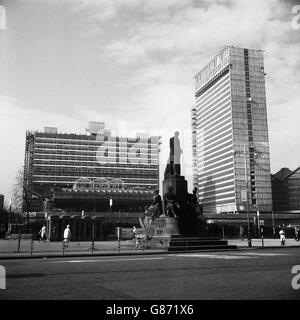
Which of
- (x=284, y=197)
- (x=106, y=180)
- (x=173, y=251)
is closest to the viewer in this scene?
(x=173, y=251)

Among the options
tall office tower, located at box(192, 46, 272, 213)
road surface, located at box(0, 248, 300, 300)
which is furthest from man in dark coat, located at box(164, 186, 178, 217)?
tall office tower, located at box(192, 46, 272, 213)

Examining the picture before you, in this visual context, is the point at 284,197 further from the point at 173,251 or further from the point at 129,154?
the point at 173,251

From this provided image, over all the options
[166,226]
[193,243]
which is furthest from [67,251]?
[193,243]

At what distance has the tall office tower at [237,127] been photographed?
483 feet

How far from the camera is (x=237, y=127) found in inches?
5773

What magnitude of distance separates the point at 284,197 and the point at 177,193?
145610 millimetres

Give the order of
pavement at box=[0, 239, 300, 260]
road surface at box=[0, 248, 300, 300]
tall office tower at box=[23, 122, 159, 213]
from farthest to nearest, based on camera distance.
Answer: tall office tower at box=[23, 122, 159, 213], pavement at box=[0, 239, 300, 260], road surface at box=[0, 248, 300, 300]

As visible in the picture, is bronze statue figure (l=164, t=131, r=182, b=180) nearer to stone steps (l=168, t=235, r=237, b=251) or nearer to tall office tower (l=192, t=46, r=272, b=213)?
stone steps (l=168, t=235, r=237, b=251)

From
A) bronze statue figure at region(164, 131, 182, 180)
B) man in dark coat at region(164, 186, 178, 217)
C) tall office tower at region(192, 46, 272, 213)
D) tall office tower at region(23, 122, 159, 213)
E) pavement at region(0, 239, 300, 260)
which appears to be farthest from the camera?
tall office tower at region(23, 122, 159, 213)

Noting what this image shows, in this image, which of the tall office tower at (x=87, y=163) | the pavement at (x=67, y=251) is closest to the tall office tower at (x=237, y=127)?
the tall office tower at (x=87, y=163)

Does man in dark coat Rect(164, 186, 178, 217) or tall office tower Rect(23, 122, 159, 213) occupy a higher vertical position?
tall office tower Rect(23, 122, 159, 213)

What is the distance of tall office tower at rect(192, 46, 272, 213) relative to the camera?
14712 cm
